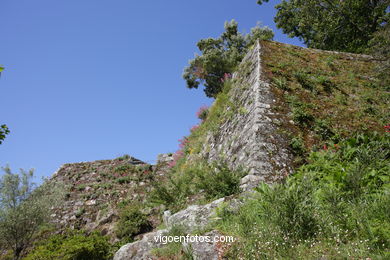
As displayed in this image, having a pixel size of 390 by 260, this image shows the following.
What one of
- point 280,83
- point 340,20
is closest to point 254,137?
point 280,83

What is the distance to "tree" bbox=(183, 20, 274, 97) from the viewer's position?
21.4 metres

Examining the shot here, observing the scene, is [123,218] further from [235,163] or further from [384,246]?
[384,246]

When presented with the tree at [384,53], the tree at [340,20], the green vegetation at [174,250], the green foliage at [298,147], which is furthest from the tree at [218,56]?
the green vegetation at [174,250]

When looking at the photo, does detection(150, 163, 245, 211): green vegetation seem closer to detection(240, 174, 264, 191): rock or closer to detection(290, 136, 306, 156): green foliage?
detection(240, 174, 264, 191): rock

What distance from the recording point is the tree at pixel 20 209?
10386 mm

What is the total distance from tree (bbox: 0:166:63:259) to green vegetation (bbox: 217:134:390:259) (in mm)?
10541

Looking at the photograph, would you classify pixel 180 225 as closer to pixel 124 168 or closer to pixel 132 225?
pixel 132 225

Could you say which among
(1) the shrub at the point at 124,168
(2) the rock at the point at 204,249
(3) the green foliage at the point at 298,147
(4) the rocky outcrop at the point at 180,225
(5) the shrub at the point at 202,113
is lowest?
(2) the rock at the point at 204,249

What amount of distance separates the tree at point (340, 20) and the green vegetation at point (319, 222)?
58.4 ft

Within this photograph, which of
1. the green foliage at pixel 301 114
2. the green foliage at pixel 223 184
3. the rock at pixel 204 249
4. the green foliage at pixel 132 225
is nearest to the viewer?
the rock at pixel 204 249

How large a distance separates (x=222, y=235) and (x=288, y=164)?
297 cm

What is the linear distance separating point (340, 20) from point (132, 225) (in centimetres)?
2051

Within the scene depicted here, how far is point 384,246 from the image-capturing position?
2.56 meters

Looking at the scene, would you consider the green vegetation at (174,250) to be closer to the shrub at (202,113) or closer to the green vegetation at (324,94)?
the green vegetation at (324,94)
